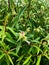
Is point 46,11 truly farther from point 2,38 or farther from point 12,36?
point 2,38

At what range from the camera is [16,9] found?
186 centimetres

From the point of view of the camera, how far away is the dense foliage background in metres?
1.58

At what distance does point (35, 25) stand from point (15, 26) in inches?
8.5

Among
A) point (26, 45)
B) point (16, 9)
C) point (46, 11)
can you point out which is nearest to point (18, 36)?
point (26, 45)

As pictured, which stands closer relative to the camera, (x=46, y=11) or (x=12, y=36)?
(x=12, y=36)

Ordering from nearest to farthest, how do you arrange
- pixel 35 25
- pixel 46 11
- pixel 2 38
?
pixel 2 38 → pixel 35 25 → pixel 46 11

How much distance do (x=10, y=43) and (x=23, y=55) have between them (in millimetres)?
122

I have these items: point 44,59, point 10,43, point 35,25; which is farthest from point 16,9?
point 44,59

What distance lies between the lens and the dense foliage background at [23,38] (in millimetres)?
1584

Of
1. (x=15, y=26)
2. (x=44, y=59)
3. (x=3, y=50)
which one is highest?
(x=15, y=26)

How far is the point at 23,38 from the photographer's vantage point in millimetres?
1533

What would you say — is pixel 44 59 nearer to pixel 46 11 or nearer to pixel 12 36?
pixel 12 36

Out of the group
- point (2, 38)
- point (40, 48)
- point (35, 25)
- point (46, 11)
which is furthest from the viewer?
point (46, 11)

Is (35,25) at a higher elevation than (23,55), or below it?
higher
